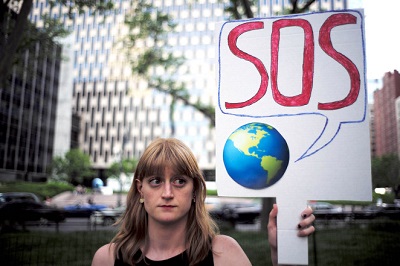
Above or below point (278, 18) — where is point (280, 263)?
below

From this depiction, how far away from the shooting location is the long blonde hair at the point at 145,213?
1.72 metres

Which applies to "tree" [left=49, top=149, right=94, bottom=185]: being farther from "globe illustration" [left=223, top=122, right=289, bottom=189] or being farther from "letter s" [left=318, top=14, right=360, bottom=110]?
"letter s" [left=318, top=14, right=360, bottom=110]

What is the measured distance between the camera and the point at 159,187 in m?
1.70

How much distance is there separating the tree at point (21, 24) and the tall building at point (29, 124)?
35.1m

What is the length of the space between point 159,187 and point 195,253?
1.15 ft

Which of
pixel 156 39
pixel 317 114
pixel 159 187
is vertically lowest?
pixel 159 187

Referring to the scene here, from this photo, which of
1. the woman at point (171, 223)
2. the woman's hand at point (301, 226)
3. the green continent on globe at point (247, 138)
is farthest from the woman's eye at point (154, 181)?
the woman's hand at point (301, 226)

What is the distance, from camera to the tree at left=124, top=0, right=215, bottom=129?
14.3m

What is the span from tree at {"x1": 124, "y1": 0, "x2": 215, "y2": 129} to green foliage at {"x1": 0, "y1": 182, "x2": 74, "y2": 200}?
29053 millimetres

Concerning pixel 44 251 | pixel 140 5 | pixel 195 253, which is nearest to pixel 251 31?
pixel 195 253

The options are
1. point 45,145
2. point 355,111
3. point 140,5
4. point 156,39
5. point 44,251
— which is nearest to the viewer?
point 355,111

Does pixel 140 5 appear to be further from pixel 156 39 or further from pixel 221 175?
pixel 221 175

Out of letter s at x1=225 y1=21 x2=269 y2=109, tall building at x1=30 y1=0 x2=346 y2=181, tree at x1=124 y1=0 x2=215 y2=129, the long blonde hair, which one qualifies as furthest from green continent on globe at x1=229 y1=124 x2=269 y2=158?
tall building at x1=30 y1=0 x2=346 y2=181

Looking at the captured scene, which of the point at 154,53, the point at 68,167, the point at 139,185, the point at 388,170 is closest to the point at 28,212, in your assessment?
the point at 154,53
